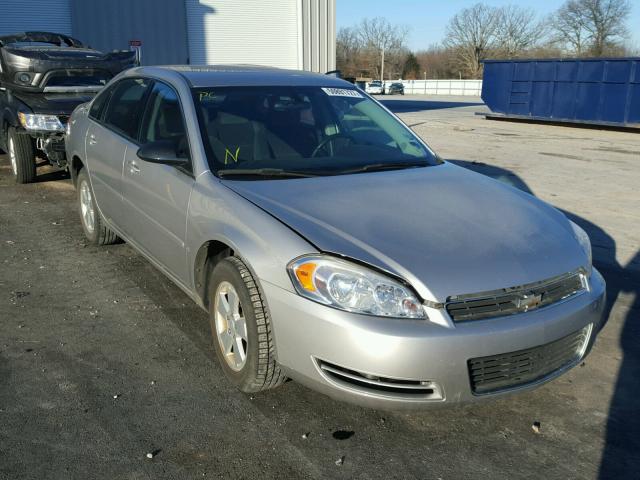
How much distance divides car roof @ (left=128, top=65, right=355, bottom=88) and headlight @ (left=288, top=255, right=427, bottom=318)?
5.88ft

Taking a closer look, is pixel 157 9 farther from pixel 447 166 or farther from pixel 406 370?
pixel 406 370

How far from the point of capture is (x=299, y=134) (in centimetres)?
377

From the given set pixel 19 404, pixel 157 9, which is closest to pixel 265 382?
pixel 19 404

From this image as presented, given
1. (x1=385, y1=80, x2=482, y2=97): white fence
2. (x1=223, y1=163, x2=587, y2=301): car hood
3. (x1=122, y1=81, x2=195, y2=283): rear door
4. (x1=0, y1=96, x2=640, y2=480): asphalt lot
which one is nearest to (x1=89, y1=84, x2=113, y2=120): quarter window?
(x1=122, y1=81, x2=195, y2=283): rear door

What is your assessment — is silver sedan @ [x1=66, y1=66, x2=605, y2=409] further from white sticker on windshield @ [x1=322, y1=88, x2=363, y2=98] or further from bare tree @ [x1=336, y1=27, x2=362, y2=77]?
bare tree @ [x1=336, y1=27, x2=362, y2=77]

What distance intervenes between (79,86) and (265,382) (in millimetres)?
7281

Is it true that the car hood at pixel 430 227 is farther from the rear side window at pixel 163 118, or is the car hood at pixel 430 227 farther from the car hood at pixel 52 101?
the car hood at pixel 52 101

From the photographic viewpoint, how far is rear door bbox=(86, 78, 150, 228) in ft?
14.3

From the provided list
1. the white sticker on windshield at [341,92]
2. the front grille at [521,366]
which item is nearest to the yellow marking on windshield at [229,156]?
the white sticker on windshield at [341,92]

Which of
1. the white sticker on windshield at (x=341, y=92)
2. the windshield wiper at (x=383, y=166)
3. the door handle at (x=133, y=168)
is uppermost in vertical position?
the white sticker on windshield at (x=341, y=92)

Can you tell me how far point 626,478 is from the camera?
8.18 ft

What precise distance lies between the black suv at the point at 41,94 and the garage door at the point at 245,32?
41.8 ft

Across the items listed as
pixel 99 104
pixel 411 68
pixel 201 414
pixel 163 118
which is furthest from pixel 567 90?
pixel 411 68

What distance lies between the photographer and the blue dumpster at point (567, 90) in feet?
59.1
